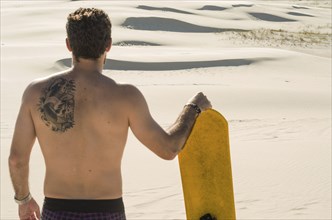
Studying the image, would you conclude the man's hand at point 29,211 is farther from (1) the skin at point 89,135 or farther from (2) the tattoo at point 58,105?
(2) the tattoo at point 58,105

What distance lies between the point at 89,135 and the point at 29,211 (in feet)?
1.75

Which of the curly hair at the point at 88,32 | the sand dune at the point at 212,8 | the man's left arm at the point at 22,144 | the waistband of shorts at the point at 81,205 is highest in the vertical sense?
the curly hair at the point at 88,32

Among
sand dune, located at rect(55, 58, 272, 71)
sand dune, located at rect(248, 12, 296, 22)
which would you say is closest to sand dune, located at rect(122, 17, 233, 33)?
sand dune, located at rect(248, 12, 296, 22)

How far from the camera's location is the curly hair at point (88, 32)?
268 centimetres

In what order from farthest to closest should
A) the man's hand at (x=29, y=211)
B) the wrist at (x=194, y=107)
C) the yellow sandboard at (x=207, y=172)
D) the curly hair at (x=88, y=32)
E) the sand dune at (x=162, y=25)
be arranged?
the sand dune at (x=162, y=25)
the yellow sandboard at (x=207, y=172)
the wrist at (x=194, y=107)
the man's hand at (x=29, y=211)
the curly hair at (x=88, y=32)

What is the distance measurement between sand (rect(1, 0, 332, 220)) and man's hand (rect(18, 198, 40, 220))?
4.14 metres

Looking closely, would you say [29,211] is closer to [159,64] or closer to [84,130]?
[84,130]

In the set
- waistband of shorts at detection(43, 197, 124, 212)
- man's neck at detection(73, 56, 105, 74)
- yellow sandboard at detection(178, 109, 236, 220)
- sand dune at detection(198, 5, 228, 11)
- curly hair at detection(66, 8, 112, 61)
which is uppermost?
curly hair at detection(66, 8, 112, 61)

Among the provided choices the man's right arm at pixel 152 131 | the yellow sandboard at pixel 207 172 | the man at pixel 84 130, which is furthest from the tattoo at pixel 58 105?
the yellow sandboard at pixel 207 172

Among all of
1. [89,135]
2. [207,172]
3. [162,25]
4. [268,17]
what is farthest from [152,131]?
[268,17]

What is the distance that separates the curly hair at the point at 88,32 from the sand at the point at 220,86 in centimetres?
458

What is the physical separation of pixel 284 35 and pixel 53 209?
89.8 ft

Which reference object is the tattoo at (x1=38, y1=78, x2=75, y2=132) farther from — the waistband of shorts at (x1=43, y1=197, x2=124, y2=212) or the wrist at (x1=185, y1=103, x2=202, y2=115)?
the wrist at (x1=185, y1=103, x2=202, y2=115)

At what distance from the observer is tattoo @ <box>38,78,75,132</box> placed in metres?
2.77
